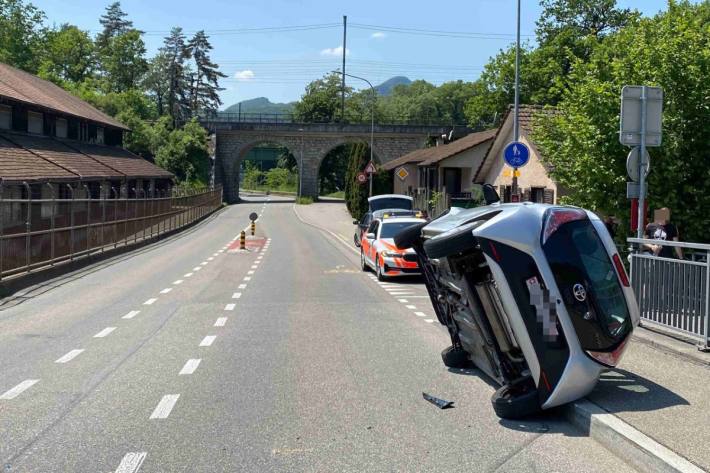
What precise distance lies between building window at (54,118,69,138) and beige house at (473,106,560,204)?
24974 mm

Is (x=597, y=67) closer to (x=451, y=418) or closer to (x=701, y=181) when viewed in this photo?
(x=701, y=181)

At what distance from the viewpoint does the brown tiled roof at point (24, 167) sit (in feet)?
92.1

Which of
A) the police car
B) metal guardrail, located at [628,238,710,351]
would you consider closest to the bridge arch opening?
the police car

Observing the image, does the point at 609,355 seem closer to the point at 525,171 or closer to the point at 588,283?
the point at 588,283

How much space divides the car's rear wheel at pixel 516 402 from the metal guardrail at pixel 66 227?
39.5 feet

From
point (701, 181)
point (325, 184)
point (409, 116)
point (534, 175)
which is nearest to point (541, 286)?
point (701, 181)

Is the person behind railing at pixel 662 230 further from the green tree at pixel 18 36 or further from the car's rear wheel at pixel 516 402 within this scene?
the green tree at pixel 18 36

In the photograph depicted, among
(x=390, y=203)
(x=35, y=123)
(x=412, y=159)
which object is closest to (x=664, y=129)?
(x=390, y=203)

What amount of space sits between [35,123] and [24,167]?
1117 centimetres

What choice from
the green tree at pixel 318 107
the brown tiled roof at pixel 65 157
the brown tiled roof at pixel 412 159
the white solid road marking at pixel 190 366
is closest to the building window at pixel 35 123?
the brown tiled roof at pixel 65 157

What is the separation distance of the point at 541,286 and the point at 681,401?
169 cm

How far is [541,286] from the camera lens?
19.1 ft

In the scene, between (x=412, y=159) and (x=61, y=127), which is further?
(x=412, y=159)

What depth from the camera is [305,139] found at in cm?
8050
